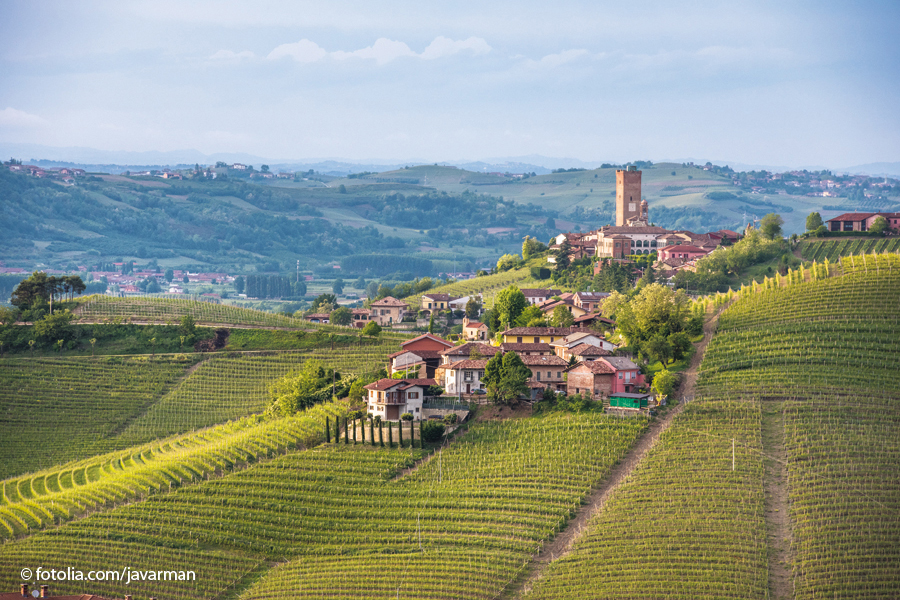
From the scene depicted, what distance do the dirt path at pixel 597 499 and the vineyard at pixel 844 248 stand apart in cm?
3614

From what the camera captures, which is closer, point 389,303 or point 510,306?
point 510,306

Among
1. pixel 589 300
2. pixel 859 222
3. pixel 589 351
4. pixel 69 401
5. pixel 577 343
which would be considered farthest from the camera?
pixel 859 222

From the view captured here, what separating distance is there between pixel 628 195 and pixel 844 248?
4071 centimetres

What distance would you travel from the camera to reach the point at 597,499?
4762 cm

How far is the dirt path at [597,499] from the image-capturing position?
4259 cm

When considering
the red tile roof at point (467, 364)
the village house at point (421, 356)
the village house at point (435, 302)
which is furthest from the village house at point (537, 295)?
the red tile roof at point (467, 364)

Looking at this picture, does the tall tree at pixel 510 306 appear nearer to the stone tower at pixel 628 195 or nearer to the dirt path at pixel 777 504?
the dirt path at pixel 777 504

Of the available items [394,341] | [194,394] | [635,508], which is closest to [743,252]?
[394,341]

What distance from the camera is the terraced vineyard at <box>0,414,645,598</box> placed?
43.7 m

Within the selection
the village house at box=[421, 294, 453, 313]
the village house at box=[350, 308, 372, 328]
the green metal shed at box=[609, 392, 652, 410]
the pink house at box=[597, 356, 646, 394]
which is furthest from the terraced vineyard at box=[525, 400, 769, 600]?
the village house at box=[421, 294, 453, 313]

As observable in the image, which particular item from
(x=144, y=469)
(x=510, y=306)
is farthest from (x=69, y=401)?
(x=510, y=306)

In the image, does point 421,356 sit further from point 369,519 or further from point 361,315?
point 361,315

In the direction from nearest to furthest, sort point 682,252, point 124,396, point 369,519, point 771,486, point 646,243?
point 771,486, point 369,519, point 124,396, point 682,252, point 646,243

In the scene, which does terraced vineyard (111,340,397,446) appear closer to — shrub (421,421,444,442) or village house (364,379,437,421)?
village house (364,379,437,421)
